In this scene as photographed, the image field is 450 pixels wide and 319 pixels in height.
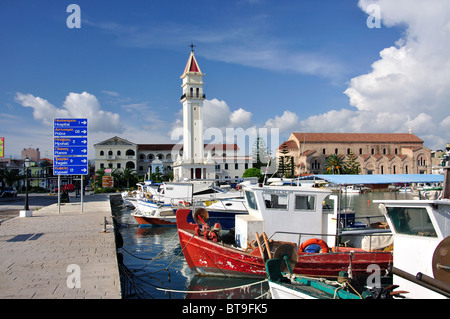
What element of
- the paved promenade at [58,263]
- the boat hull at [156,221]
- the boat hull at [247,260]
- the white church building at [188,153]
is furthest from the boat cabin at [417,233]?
the white church building at [188,153]

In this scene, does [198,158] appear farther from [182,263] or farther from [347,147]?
[182,263]

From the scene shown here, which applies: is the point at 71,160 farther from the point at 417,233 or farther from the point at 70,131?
the point at 417,233

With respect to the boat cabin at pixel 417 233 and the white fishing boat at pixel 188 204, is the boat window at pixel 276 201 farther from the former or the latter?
the white fishing boat at pixel 188 204

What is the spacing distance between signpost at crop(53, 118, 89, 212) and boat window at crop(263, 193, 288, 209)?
13.9m

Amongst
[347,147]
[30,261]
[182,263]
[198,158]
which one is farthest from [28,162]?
[347,147]

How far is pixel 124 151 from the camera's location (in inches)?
3487

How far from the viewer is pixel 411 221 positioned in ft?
30.3

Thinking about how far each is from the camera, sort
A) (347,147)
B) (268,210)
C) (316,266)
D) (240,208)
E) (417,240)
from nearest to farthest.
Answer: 1. (417,240)
2. (316,266)
3. (268,210)
4. (240,208)
5. (347,147)

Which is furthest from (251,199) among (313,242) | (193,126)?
(193,126)

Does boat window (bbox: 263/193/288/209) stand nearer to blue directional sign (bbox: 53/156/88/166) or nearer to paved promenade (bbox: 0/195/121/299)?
paved promenade (bbox: 0/195/121/299)

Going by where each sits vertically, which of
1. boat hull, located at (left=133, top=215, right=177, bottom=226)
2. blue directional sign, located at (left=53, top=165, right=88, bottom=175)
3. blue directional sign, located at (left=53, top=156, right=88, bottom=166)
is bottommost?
boat hull, located at (left=133, top=215, right=177, bottom=226)

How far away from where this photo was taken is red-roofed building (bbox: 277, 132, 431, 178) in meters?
93.8

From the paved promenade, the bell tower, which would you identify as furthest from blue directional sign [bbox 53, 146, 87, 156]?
the bell tower
